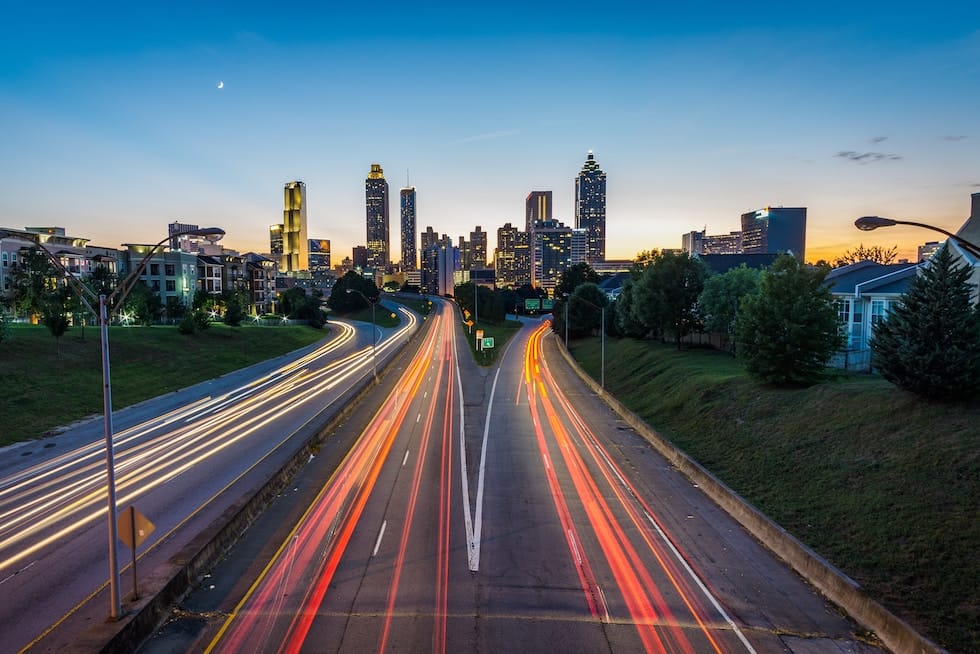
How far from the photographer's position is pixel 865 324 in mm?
41094

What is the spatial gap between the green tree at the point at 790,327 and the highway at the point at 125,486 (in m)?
26.2

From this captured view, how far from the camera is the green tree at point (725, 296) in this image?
46.3m

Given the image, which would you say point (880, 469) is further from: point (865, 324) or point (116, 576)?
point (865, 324)

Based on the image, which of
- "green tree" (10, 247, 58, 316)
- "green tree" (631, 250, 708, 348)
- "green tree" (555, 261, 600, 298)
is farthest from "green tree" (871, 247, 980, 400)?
"green tree" (555, 261, 600, 298)

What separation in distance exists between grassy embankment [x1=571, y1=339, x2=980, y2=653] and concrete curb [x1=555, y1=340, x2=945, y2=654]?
2.02 ft

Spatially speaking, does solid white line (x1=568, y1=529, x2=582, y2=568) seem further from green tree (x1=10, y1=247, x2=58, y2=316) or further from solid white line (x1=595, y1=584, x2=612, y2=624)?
green tree (x1=10, y1=247, x2=58, y2=316)

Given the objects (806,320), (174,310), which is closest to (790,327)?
(806,320)

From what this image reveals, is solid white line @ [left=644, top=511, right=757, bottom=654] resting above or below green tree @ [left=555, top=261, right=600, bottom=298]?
below

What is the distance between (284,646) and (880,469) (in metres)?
19.5

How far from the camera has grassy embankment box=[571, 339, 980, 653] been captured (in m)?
12.6

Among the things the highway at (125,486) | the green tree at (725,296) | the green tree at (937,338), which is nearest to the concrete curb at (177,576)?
the highway at (125,486)

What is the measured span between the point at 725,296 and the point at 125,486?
45.0 meters

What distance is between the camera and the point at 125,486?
21672 mm

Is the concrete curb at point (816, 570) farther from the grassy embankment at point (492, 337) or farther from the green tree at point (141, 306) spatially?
the green tree at point (141, 306)
